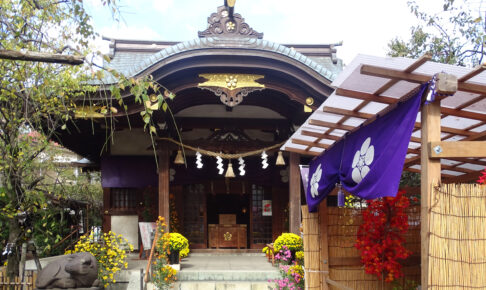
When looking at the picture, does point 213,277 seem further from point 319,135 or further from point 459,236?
→ point 459,236

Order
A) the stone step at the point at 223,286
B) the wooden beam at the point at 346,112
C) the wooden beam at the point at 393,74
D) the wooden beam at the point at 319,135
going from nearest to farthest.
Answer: the wooden beam at the point at 393,74
the wooden beam at the point at 346,112
the wooden beam at the point at 319,135
the stone step at the point at 223,286

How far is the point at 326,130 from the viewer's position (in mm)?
5914

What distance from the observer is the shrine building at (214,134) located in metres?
10.1

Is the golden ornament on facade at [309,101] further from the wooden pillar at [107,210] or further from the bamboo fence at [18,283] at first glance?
the wooden pillar at [107,210]

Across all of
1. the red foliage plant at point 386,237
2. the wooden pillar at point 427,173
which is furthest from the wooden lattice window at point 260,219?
the wooden pillar at point 427,173

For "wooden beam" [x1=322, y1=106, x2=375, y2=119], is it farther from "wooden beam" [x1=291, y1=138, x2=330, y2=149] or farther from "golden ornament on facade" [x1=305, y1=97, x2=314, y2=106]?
"golden ornament on facade" [x1=305, y1=97, x2=314, y2=106]

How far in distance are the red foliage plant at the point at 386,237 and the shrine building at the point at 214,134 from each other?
4.59ft

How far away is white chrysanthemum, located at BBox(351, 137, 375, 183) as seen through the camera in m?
4.44

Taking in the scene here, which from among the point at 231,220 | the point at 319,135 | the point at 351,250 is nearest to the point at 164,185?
the point at 231,220

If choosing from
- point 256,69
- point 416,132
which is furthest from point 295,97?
point 416,132

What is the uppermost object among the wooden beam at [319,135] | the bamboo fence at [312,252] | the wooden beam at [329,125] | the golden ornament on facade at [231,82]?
the golden ornament on facade at [231,82]

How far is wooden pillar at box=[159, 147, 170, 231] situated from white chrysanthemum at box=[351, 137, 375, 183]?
7.17m

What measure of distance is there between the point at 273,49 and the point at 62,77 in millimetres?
4546

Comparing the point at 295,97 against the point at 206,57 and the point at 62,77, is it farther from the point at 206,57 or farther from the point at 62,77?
the point at 62,77
